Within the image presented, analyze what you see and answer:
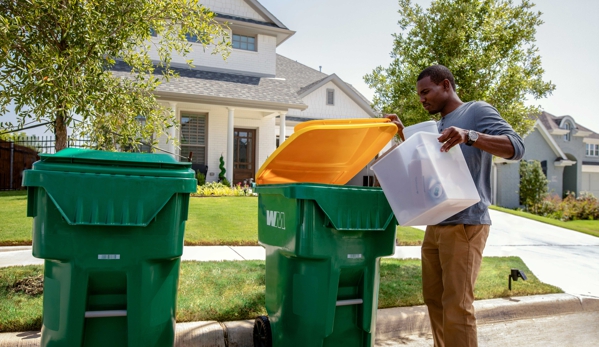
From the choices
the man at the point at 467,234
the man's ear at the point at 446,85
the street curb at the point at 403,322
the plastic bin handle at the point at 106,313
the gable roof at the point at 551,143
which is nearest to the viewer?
the plastic bin handle at the point at 106,313

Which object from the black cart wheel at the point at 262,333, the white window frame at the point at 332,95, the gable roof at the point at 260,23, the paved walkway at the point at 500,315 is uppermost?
the gable roof at the point at 260,23

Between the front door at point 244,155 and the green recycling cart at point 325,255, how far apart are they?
14.2m

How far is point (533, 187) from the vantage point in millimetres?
20062

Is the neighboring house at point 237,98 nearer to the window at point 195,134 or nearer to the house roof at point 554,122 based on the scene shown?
the window at point 195,134

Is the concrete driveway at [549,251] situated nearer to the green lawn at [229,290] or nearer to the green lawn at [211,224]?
the green lawn at [229,290]

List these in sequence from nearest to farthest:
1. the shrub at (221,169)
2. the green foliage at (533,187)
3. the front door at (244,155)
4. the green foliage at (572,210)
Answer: the shrub at (221,169)
the front door at (244,155)
the green foliage at (572,210)
the green foliage at (533,187)

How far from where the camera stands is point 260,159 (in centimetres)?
1736

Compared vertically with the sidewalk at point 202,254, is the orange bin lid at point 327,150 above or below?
above

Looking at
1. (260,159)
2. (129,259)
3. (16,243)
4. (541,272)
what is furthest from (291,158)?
(260,159)

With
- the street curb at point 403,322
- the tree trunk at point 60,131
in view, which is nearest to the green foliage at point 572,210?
the street curb at point 403,322

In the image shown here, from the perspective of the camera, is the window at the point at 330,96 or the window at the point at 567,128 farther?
the window at the point at 567,128

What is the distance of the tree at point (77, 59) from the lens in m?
3.81

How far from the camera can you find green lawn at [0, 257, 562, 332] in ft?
12.1

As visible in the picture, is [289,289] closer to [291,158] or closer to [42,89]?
[291,158]
